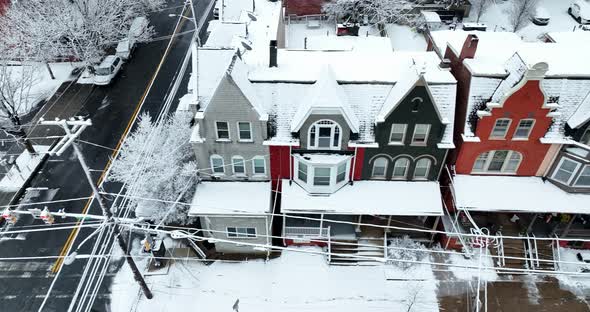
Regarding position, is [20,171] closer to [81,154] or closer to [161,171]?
[161,171]

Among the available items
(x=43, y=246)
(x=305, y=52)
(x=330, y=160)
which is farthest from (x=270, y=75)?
(x=43, y=246)

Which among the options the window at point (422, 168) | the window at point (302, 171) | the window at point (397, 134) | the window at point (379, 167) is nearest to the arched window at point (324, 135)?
the window at point (302, 171)

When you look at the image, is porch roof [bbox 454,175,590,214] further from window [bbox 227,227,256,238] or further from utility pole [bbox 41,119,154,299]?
utility pole [bbox 41,119,154,299]

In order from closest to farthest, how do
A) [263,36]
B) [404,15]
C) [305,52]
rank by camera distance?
1. [305,52]
2. [263,36]
3. [404,15]

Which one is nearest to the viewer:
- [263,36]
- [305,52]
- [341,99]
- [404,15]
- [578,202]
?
[341,99]

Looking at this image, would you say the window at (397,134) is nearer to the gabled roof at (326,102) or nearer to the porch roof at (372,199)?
the gabled roof at (326,102)

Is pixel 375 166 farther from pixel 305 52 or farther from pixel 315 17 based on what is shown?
pixel 315 17
